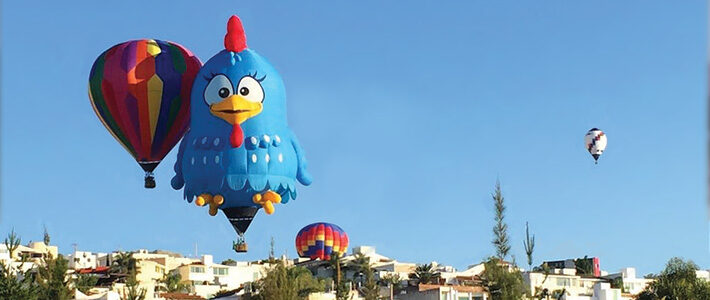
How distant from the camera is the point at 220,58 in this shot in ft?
159

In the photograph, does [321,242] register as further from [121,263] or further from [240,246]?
[240,246]

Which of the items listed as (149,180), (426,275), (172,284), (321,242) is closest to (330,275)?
(321,242)

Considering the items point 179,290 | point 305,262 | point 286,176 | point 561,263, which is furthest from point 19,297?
point 561,263

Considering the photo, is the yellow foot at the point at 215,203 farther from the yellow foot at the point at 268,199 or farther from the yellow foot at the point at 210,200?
the yellow foot at the point at 268,199

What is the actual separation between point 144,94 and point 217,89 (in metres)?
3.55

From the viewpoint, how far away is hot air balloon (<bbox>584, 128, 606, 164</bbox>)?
75.8 m

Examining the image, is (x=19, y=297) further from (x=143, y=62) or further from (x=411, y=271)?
(x=411, y=271)

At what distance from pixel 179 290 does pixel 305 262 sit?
21.1 m

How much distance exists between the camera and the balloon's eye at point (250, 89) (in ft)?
155

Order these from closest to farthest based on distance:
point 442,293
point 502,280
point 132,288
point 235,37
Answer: point 502,280 → point 132,288 → point 235,37 → point 442,293

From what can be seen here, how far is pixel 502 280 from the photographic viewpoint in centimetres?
2581

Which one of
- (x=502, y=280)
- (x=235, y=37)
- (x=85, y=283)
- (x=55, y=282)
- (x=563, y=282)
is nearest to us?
(x=502, y=280)

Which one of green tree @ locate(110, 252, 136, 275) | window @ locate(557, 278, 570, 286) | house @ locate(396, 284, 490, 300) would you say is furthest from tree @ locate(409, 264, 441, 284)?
green tree @ locate(110, 252, 136, 275)

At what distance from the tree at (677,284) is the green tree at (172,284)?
32.5 m
